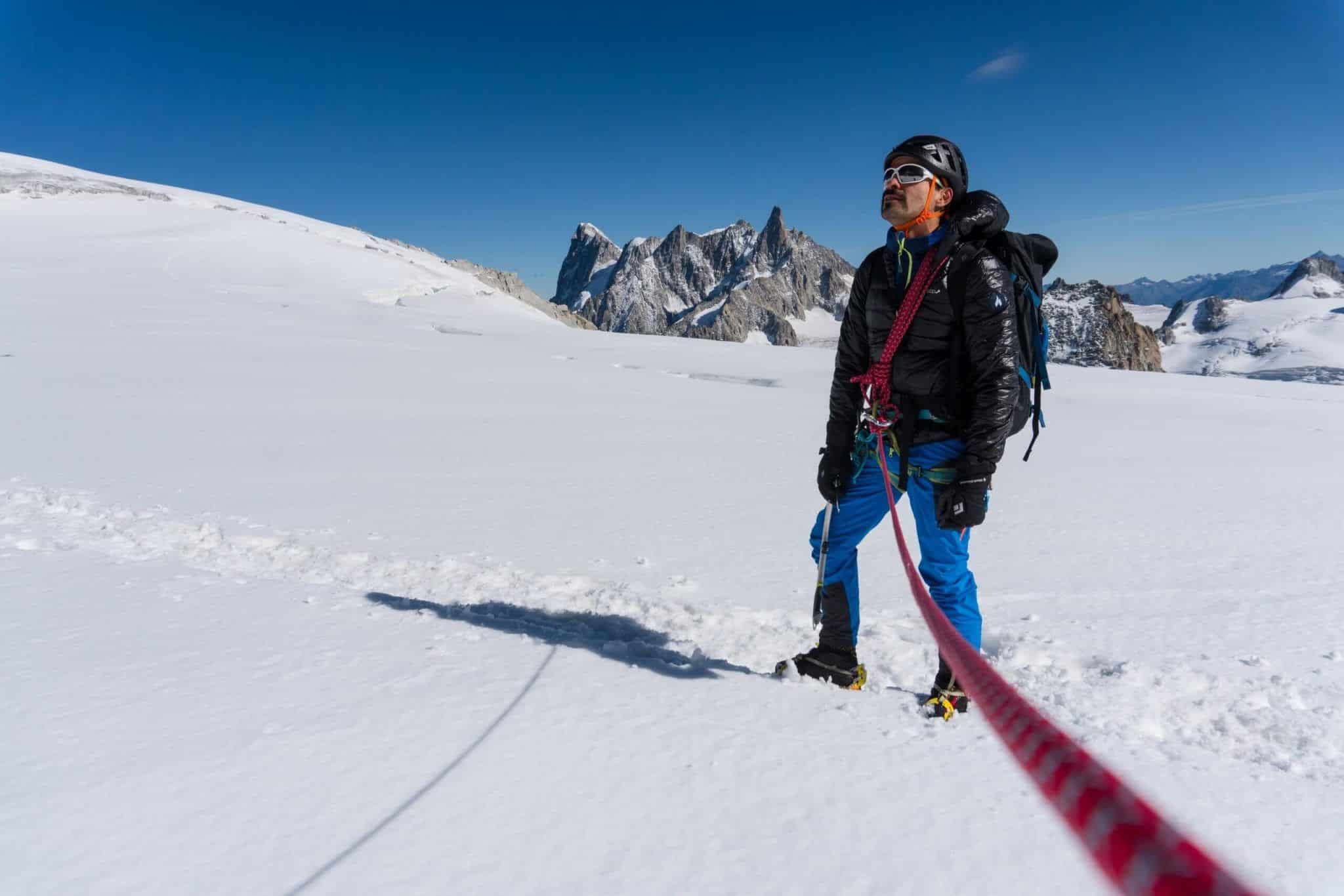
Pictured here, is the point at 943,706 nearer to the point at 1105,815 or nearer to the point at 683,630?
the point at 683,630

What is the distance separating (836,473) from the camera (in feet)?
12.2

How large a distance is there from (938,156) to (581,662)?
2.97 metres

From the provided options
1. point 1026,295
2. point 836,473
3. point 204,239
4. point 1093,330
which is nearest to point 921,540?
point 836,473

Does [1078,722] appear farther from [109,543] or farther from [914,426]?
[109,543]

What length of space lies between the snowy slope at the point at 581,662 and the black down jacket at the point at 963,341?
132 cm

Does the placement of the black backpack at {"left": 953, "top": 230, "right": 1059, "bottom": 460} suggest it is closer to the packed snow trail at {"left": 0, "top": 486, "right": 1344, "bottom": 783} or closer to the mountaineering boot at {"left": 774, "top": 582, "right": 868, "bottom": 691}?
the mountaineering boot at {"left": 774, "top": 582, "right": 868, "bottom": 691}

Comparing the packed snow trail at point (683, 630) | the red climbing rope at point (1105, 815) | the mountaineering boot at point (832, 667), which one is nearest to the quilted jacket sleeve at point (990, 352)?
the mountaineering boot at point (832, 667)

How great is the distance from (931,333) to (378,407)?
1072 cm

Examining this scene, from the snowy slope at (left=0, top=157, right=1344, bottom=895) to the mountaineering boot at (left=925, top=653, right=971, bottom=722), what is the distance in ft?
0.32

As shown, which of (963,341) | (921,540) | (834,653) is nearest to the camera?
(963,341)

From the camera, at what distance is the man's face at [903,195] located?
3.20m

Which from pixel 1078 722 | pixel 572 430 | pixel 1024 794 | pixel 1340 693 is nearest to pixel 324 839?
pixel 1024 794

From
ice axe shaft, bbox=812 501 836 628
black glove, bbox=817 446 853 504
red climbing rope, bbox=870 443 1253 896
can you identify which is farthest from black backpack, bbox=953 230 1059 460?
red climbing rope, bbox=870 443 1253 896

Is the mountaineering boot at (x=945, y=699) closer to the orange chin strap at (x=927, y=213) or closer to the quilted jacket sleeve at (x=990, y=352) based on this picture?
the quilted jacket sleeve at (x=990, y=352)
